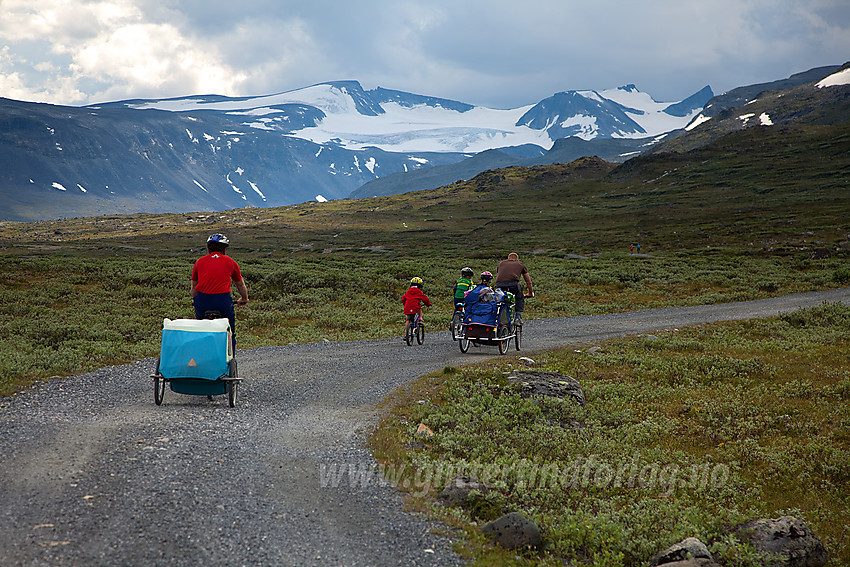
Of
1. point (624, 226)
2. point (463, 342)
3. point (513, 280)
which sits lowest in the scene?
point (463, 342)

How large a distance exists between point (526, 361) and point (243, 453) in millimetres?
10386

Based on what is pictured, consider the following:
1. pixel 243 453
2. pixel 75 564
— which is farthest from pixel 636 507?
pixel 75 564

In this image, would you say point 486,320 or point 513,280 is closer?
point 486,320

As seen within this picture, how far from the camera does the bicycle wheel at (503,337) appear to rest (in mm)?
19500

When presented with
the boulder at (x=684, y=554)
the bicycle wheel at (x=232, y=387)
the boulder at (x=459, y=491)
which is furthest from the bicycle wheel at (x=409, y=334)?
the boulder at (x=684, y=554)

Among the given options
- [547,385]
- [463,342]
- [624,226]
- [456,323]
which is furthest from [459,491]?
[624,226]

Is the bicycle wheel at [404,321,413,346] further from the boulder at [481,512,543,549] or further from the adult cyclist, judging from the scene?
the boulder at [481,512,543,549]

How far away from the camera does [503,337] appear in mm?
19750

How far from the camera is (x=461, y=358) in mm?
19031

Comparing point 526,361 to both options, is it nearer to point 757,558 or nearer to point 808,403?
point 808,403

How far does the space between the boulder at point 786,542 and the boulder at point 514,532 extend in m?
2.60

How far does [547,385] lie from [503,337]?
6.22 metres

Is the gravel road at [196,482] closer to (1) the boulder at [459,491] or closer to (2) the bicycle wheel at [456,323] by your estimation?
(1) the boulder at [459,491]

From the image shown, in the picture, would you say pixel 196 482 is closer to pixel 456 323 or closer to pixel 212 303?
pixel 212 303
